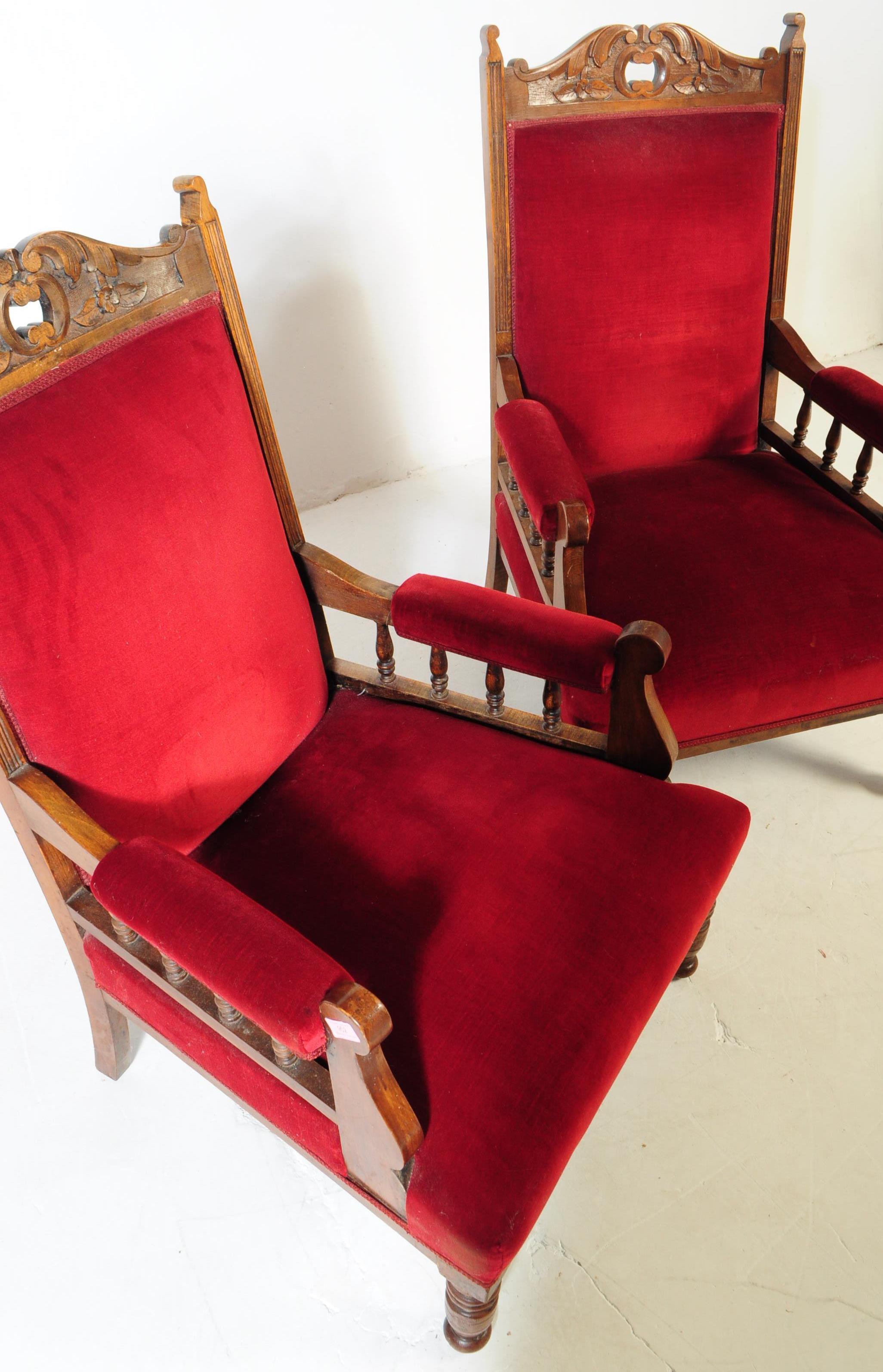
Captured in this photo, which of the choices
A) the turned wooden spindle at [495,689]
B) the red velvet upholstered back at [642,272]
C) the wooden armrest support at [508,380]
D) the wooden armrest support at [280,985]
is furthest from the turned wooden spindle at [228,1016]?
the red velvet upholstered back at [642,272]

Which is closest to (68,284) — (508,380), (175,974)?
(175,974)

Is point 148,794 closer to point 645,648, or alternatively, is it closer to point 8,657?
point 8,657

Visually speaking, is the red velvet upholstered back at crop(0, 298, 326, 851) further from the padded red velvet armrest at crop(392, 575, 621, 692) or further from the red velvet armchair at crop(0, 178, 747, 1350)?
the padded red velvet armrest at crop(392, 575, 621, 692)

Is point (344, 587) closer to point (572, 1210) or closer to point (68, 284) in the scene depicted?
point (68, 284)

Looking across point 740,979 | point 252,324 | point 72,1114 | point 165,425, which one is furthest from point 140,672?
point 252,324

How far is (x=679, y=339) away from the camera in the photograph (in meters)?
1.80

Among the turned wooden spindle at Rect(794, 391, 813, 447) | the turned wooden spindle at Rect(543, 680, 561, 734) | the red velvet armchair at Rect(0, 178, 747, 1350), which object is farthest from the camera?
the turned wooden spindle at Rect(794, 391, 813, 447)

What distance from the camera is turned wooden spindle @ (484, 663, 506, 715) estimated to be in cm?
128

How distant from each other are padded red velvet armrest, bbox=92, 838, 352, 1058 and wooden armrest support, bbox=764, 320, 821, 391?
1.45 meters

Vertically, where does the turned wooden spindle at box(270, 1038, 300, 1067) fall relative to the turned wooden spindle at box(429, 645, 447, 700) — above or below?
below

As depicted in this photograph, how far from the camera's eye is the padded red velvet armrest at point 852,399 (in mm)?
1628

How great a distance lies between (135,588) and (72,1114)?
2.71 ft

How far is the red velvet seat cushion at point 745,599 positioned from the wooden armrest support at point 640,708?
0.15 m

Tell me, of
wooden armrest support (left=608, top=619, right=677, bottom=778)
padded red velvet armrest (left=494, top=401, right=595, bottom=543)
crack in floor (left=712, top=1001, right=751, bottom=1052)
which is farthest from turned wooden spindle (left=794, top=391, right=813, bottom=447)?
crack in floor (left=712, top=1001, right=751, bottom=1052)
